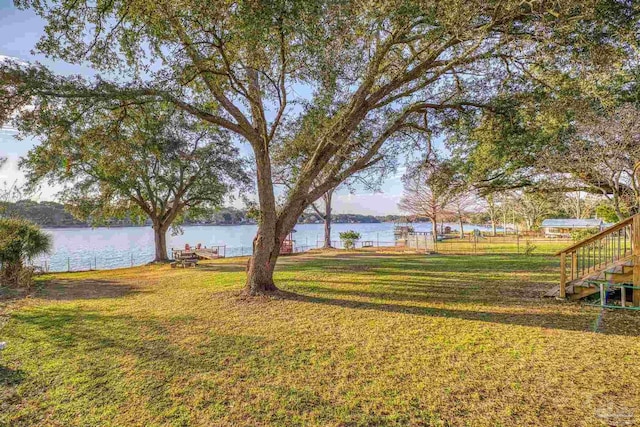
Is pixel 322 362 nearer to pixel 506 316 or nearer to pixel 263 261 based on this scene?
pixel 506 316

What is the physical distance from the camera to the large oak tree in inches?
221

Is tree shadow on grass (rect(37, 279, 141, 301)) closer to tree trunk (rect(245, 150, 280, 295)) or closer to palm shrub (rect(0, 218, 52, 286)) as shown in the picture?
palm shrub (rect(0, 218, 52, 286))

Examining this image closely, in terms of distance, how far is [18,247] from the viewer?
10.6m

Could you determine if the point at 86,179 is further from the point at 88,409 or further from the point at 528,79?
the point at 528,79

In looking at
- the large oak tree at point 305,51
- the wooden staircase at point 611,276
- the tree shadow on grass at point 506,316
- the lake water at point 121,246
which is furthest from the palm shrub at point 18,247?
the wooden staircase at point 611,276

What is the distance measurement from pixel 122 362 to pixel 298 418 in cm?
267

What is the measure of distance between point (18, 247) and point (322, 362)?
12.1 meters

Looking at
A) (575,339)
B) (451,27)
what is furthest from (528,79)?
(575,339)

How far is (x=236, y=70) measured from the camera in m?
7.93

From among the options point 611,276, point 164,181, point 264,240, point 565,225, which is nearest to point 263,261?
point 264,240

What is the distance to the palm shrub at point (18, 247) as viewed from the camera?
1012 cm

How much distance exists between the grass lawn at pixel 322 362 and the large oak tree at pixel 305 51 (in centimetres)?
267

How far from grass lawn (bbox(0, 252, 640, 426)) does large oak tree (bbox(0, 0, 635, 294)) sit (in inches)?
→ 105

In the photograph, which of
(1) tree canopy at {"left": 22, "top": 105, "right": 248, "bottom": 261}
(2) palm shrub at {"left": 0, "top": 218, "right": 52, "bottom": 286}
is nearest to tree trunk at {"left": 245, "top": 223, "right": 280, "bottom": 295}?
(1) tree canopy at {"left": 22, "top": 105, "right": 248, "bottom": 261}
